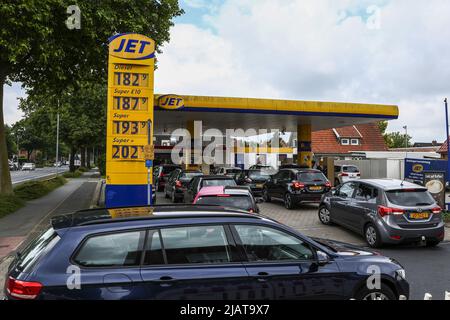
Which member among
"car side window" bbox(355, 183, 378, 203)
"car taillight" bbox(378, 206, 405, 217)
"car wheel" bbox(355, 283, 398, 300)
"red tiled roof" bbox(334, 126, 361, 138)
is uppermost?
"red tiled roof" bbox(334, 126, 361, 138)

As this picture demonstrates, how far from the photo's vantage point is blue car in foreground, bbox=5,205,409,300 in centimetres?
356

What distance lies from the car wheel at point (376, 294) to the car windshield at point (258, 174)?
15382 mm

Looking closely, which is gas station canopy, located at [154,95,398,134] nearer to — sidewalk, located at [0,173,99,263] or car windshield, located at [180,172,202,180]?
car windshield, located at [180,172,202,180]

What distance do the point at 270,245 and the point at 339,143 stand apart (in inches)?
1870

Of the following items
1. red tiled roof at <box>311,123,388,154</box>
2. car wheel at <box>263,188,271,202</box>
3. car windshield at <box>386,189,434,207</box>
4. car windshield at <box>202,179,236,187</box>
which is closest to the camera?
car windshield at <box>386,189,434,207</box>

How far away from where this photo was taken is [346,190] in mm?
10781

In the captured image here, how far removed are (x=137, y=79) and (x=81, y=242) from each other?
10.3 meters

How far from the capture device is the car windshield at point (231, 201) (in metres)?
9.34

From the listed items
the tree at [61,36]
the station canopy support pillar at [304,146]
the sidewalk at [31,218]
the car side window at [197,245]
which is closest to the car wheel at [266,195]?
the sidewalk at [31,218]

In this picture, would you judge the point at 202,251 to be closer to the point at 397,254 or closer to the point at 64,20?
the point at 397,254

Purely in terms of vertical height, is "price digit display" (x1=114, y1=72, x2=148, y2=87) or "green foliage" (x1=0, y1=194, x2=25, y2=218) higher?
"price digit display" (x1=114, y1=72, x2=148, y2=87)

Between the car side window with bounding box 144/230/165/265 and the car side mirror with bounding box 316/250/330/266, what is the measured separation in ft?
5.38

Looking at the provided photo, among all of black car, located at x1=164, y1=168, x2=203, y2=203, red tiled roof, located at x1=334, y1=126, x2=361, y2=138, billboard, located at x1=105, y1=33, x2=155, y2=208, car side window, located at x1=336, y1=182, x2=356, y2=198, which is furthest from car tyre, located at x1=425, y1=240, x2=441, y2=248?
red tiled roof, located at x1=334, y1=126, x2=361, y2=138

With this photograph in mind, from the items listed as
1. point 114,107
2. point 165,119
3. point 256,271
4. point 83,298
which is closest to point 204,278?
point 256,271
